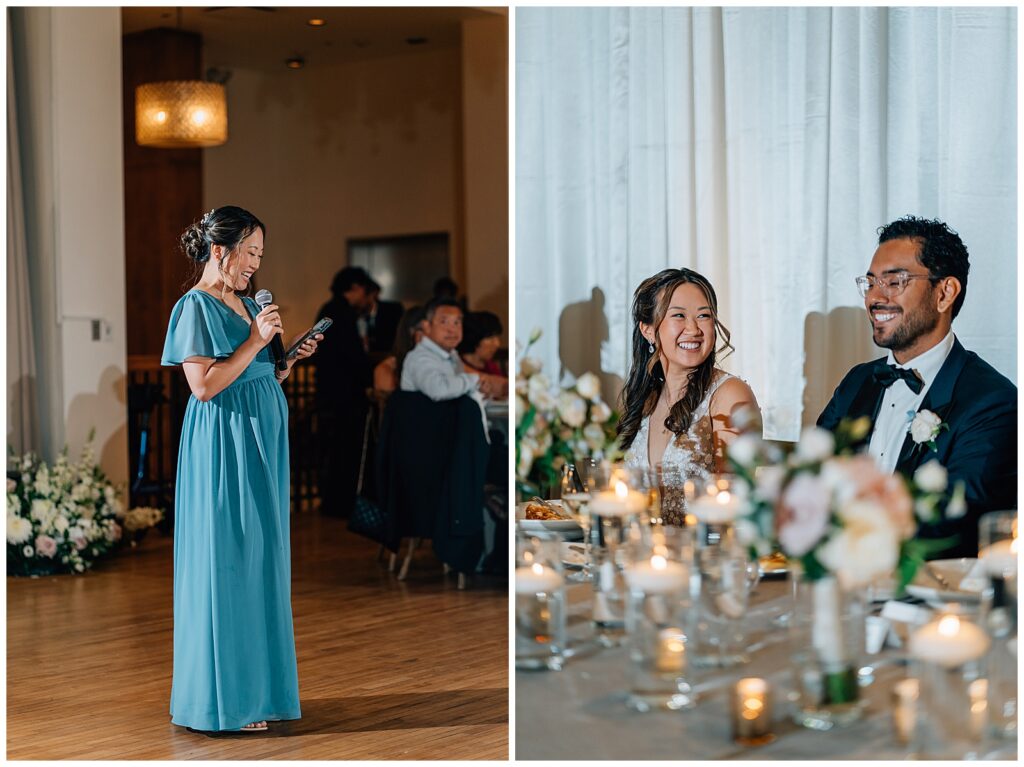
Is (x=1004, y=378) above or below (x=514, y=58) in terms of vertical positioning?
below

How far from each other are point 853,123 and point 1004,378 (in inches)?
23.6

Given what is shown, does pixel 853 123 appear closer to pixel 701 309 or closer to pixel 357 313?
pixel 701 309

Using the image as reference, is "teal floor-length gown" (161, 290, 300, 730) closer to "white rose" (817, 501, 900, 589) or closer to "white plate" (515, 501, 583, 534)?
"white plate" (515, 501, 583, 534)

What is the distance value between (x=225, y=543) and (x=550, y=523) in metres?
1.07

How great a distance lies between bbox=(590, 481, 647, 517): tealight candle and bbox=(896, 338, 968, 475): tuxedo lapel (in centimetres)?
52

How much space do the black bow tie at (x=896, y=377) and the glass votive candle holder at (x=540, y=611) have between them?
0.74 meters

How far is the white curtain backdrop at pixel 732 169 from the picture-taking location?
8.73ft

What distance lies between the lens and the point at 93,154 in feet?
21.7

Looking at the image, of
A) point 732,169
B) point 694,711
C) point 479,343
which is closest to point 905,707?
point 694,711

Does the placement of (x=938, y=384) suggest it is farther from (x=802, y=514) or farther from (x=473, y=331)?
(x=473, y=331)

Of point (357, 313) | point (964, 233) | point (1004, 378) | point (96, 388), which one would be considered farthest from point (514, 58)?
point (357, 313)

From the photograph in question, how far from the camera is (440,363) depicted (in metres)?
5.89

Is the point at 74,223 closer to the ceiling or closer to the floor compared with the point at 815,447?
closer to the ceiling

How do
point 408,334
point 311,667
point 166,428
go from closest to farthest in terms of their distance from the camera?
point 311,667
point 408,334
point 166,428
